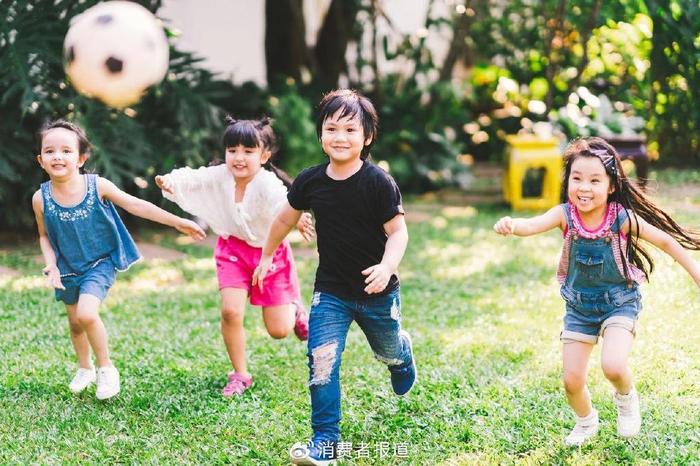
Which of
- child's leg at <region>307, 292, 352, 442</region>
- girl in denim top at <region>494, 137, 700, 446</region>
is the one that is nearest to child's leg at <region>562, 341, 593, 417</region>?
girl in denim top at <region>494, 137, 700, 446</region>

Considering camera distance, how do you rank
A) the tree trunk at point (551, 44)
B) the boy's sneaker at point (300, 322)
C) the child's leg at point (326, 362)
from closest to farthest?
the child's leg at point (326, 362), the boy's sneaker at point (300, 322), the tree trunk at point (551, 44)

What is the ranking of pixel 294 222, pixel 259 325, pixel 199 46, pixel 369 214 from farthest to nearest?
pixel 199 46 < pixel 259 325 < pixel 294 222 < pixel 369 214

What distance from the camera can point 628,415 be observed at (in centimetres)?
300

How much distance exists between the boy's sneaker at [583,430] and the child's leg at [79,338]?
1942 mm

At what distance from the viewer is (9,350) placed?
168 inches

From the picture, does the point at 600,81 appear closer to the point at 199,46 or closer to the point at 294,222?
the point at 199,46

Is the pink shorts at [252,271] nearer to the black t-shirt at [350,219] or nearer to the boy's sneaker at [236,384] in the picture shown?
the boy's sneaker at [236,384]

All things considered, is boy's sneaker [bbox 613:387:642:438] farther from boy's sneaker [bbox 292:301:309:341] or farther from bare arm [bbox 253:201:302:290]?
boy's sneaker [bbox 292:301:309:341]

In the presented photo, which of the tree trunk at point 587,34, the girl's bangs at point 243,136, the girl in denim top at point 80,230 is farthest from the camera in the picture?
the tree trunk at point 587,34

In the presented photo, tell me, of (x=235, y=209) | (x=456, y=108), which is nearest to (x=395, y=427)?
(x=235, y=209)

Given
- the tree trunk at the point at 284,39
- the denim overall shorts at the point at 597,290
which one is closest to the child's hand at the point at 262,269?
the denim overall shorts at the point at 597,290

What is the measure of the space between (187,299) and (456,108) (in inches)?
180

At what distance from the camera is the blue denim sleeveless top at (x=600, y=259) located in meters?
2.93

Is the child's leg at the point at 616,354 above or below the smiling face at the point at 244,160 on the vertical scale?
below
